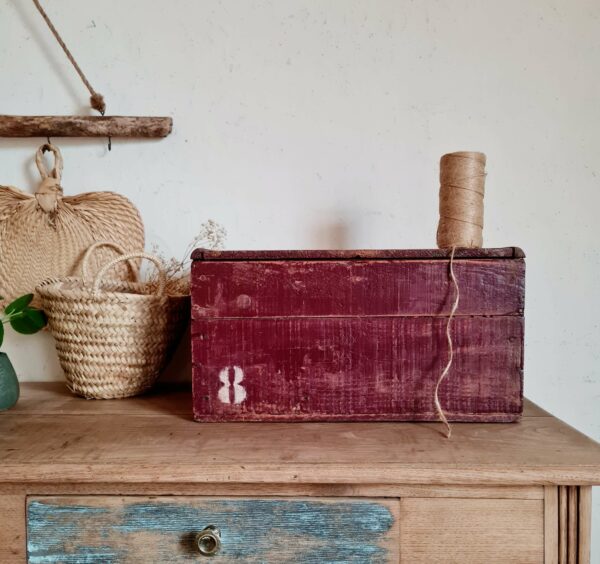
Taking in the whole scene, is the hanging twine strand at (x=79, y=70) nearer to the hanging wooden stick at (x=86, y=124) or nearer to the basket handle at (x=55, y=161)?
the hanging wooden stick at (x=86, y=124)

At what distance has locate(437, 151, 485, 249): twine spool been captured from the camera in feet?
3.02

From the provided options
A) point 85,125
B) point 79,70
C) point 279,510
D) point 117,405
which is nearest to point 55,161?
point 85,125

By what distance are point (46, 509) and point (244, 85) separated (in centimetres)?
100

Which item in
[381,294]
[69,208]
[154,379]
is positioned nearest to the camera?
[381,294]

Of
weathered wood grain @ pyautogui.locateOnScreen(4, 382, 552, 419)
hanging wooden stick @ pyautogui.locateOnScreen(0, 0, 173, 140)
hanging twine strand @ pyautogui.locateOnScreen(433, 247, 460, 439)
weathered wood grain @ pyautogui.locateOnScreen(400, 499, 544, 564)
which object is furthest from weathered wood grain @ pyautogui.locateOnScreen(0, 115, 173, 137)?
weathered wood grain @ pyautogui.locateOnScreen(400, 499, 544, 564)

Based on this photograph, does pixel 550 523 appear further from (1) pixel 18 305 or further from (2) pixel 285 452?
(1) pixel 18 305

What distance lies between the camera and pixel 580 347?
47.6 inches

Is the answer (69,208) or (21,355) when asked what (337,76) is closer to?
(69,208)

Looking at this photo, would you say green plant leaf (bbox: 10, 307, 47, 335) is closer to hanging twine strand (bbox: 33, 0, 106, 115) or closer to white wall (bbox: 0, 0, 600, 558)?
white wall (bbox: 0, 0, 600, 558)

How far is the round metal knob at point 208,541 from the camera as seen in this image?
671 mm

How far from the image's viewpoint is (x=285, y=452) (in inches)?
27.9

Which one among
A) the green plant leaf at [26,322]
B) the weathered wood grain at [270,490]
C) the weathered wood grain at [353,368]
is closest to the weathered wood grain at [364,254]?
the weathered wood grain at [353,368]

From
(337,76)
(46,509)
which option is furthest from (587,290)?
(46,509)

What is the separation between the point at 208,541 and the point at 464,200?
0.73 m
